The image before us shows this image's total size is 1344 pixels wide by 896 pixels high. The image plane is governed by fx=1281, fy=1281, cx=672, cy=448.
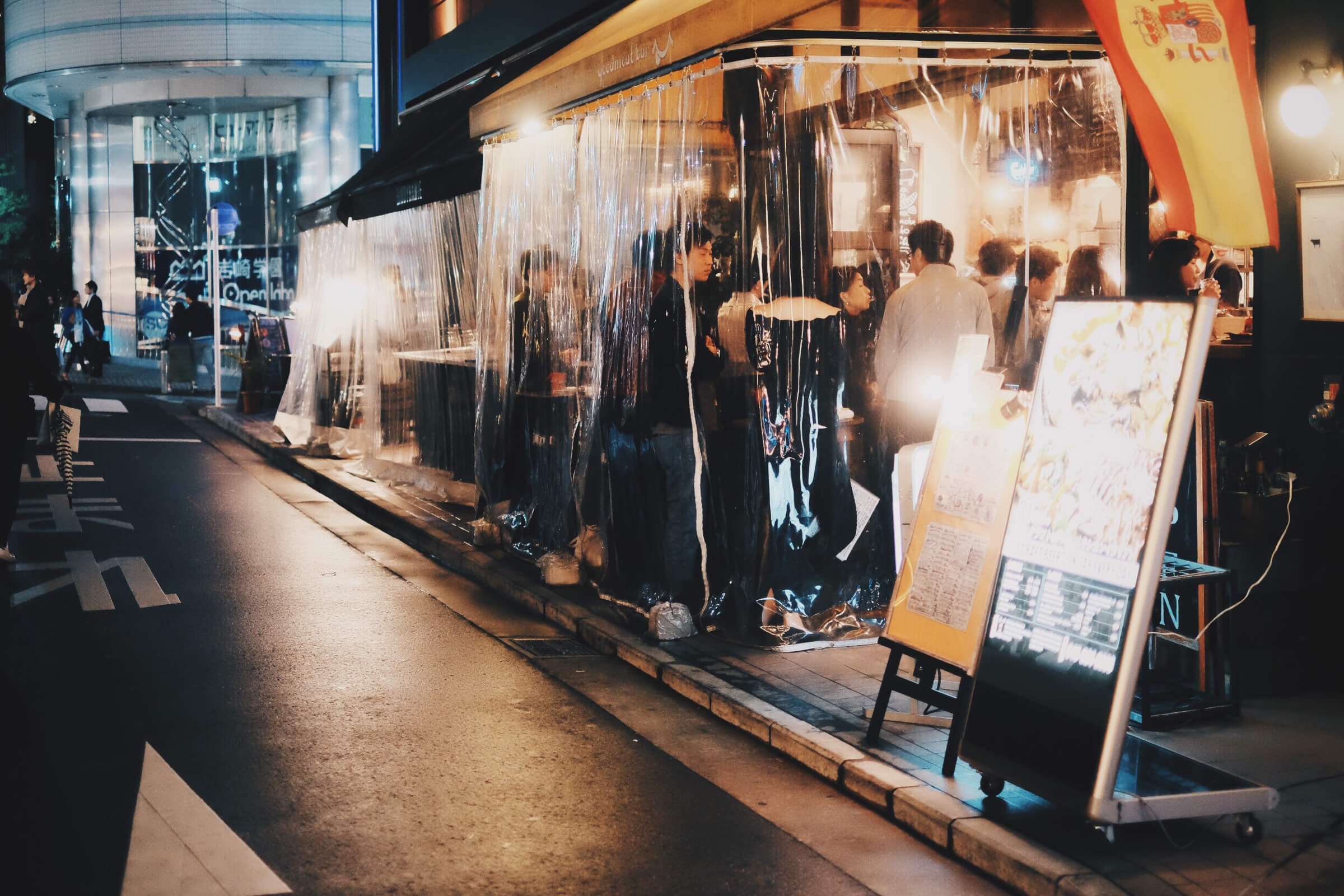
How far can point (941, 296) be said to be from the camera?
741cm

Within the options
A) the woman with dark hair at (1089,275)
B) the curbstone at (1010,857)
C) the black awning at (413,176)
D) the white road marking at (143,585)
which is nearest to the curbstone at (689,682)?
the curbstone at (1010,857)

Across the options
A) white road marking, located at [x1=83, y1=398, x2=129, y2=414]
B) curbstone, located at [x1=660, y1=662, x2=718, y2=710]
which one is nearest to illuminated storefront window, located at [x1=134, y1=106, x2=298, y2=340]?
white road marking, located at [x1=83, y1=398, x2=129, y2=414]

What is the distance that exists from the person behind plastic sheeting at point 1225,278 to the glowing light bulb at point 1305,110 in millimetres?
839

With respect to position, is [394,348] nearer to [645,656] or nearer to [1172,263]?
[645,656]

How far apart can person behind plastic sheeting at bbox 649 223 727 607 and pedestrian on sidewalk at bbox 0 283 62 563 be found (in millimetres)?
4964

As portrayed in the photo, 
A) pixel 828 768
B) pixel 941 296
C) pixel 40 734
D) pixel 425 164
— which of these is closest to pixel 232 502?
pixel 425 164

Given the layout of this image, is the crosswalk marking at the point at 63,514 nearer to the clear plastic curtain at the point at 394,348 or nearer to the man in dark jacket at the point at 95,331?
the clear plastic curtain at the point at 394,348

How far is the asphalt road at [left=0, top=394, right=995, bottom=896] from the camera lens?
4531 millimetres

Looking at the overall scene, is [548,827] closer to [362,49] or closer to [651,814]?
[651,814]

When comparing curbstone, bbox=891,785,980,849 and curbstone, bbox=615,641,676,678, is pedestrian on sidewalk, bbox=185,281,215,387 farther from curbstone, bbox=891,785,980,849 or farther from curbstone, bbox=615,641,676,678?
curbstone, bbox=891,785,980,849

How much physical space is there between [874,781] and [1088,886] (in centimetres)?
114

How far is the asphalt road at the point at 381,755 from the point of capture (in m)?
4.53

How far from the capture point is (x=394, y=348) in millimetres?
13703

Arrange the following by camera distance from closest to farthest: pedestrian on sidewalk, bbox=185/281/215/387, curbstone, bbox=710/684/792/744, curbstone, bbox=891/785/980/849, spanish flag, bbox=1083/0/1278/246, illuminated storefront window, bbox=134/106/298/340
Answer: curbstone, bbox=891/785/980/849 → spanish flag, bbox=1083/0/1278/246 → curbstone, bbox=710/684/792/744 → pedestrian on sidewalk, bbox=185/281/215/387 → illuminated storefront window, bbox=134/106/298/340
